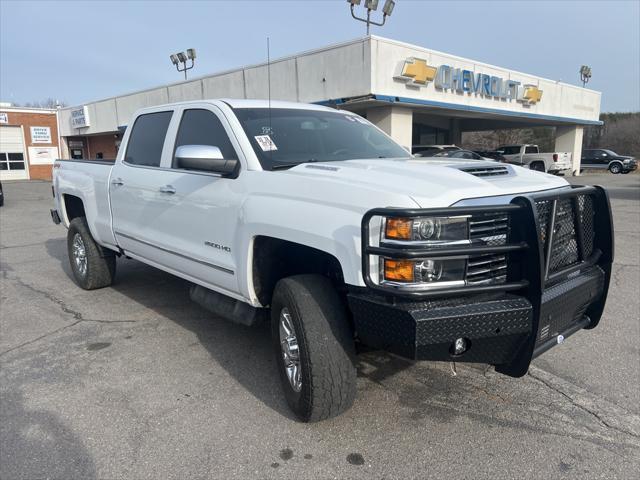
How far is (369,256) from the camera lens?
2.55 metres

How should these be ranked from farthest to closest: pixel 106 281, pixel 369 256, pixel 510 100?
pixel 510 100
pixel 106 281
pixel 369 256

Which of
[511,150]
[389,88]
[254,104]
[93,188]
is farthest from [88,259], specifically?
[511,150]

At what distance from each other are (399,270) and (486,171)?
→ 1.11m

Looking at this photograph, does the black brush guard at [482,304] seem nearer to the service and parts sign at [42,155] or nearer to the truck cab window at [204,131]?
the truck cab window at [204,131]

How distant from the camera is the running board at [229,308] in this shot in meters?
3.64

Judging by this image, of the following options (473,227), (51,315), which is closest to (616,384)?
(473,227)

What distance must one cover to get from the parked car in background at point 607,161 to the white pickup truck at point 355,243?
3791cm

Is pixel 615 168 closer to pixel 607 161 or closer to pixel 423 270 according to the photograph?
pixel 607 161

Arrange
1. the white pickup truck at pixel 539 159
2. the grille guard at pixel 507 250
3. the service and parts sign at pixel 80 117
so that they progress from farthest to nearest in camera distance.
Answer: the service and parts sign at pixel 80 117, the white pickup truck at pixel 539 159, the grille guard at pixel 507 250

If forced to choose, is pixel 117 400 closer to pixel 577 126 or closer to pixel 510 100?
pixel 510 100

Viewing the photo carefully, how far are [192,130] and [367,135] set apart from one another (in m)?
1.47

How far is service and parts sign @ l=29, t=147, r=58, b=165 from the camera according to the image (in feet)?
119

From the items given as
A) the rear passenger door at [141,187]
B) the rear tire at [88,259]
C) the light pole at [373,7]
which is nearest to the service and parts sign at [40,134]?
the light pole at [373,7]

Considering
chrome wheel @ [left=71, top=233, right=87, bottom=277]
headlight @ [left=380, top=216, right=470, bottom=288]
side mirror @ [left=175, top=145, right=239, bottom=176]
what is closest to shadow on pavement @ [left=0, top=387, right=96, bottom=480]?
side mirror @ [left=175, top=145, right=239, bottom=176]
